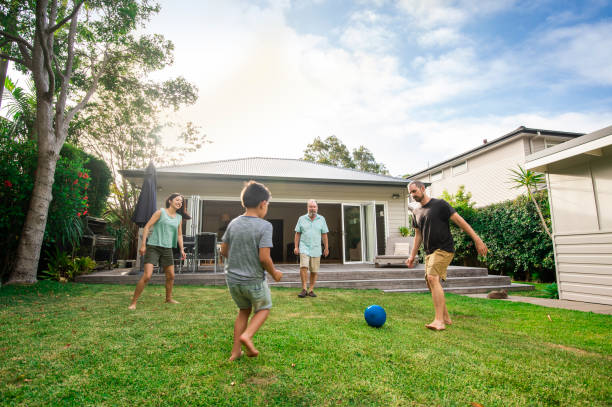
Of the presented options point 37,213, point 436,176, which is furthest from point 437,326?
point 436,176

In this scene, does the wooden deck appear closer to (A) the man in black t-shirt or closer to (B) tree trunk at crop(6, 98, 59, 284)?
(B) tree trunk at crop(6, 98, 59, 284)

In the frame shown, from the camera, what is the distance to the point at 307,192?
10531mm

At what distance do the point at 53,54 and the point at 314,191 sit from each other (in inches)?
302

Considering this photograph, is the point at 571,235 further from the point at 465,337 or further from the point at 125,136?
the point at 125,136

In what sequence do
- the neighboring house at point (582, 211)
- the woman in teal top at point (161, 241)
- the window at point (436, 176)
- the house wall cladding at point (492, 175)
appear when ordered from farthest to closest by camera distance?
1. the window at point (436, 176)
2. the house wall cladding at point (492, 175)
3. the neighboring house at point (582, 211)
4. the woman in teal top at point (161, 241)

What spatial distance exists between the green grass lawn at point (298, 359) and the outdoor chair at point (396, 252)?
438 cm

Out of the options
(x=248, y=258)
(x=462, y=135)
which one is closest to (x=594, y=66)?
(x=462, y=135)

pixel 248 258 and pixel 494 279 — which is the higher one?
pixel 248 258

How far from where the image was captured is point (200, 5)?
7.21m

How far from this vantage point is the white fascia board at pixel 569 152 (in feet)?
15.3

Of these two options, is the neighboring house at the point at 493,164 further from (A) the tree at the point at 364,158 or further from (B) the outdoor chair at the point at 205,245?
(B) the outdoor chair at the point at 205,245

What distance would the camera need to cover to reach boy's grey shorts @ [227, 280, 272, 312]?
2082 millimetres

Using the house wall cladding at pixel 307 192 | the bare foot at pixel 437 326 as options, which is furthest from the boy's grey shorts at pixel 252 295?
the house wall cladding at pixel 307 192

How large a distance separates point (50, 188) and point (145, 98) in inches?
257
